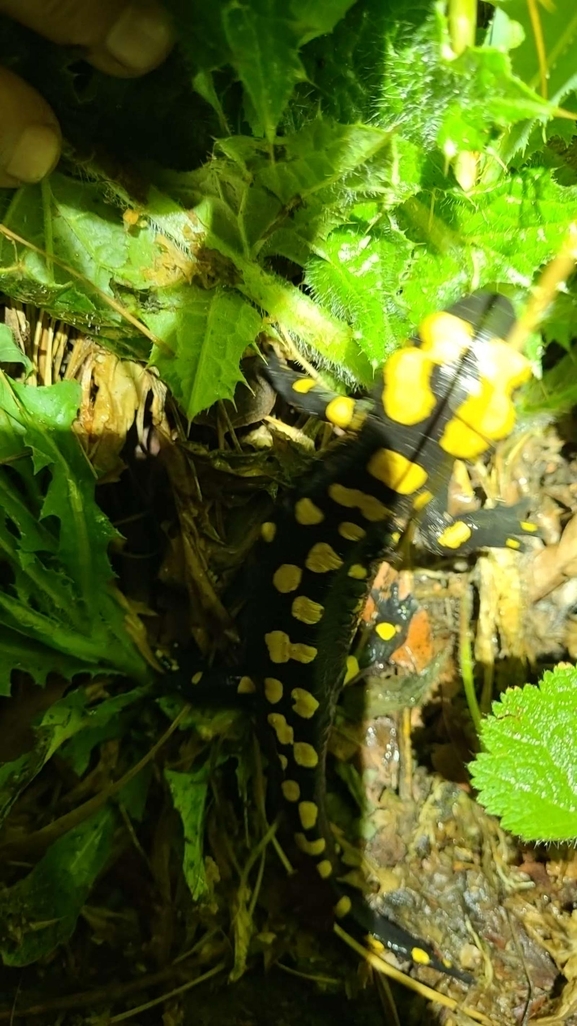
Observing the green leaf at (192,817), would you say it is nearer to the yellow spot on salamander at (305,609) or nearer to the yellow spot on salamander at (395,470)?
the yellow spot on salamander at (305,609)

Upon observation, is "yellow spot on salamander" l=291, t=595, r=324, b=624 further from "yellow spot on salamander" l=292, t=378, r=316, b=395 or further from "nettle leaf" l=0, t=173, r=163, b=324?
"nettle leaf" l=0, t=173, r=163, b=324

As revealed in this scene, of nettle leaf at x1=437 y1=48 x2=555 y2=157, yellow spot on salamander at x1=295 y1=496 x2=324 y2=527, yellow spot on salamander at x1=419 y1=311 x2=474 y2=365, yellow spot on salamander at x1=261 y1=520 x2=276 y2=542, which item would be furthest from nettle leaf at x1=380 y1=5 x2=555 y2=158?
yellow spot on salamander at x1=261 y1=520 x2=276 y2=542

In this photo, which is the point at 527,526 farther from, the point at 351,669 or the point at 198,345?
the point at 198,345

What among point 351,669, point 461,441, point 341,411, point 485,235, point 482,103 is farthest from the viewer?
point 351,669

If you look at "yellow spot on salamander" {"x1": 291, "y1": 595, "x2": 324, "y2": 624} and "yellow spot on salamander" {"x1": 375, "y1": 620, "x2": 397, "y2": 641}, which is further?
"yellow spot on salamander" {"x1": 375, "y1": 620, "x2": 397, "y2": 641}

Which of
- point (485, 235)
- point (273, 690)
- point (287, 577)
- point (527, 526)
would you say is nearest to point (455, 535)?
point (527, 526)

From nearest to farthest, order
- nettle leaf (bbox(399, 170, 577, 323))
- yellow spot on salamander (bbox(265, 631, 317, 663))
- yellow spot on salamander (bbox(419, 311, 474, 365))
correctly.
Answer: nettle leaf (bbox(399, 170, 577, 323)), yellow spot on salamander (bbox(419, 311, 474, 365)), yellow spot on salamander (bbox(265, 631, 317, 663))

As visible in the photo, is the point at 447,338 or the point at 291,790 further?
the point at 291,790

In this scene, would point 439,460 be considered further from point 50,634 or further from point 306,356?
point 50,634
